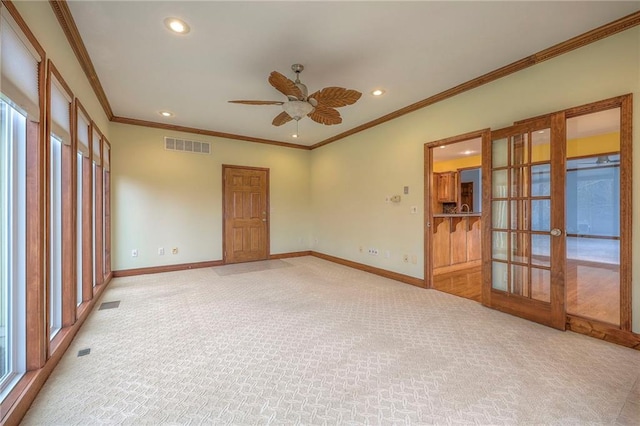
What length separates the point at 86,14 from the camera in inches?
88.7

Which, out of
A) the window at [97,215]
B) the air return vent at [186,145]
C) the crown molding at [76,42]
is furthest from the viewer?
the air return vent at [186,145]

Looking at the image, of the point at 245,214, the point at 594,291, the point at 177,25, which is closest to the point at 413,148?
the point at 594,291

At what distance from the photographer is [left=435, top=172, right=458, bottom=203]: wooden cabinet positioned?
7.84 metres

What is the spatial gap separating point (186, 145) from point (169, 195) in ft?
3.39

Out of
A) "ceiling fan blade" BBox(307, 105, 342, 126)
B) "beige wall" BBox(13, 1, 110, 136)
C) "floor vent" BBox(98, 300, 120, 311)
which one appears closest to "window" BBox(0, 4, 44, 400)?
"beige wall" BBox(13, 1, 110, 136)

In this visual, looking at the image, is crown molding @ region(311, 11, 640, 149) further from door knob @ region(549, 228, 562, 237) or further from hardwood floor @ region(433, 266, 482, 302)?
hardwood floor @ region(433, 266, 482, 302)

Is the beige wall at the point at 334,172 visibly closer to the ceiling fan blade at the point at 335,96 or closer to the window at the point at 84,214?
the window at the point at 84,214

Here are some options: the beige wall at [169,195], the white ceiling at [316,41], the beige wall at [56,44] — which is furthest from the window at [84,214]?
the beige wall at [169,195]

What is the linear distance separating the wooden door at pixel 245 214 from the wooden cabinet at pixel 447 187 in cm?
503

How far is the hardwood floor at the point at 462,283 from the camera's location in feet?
12.6

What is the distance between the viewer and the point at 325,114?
321 cm

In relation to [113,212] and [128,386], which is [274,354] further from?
[113,212]

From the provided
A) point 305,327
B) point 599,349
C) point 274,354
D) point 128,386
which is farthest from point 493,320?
point 128,386

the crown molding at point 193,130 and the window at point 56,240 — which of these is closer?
the window at point 56,240
